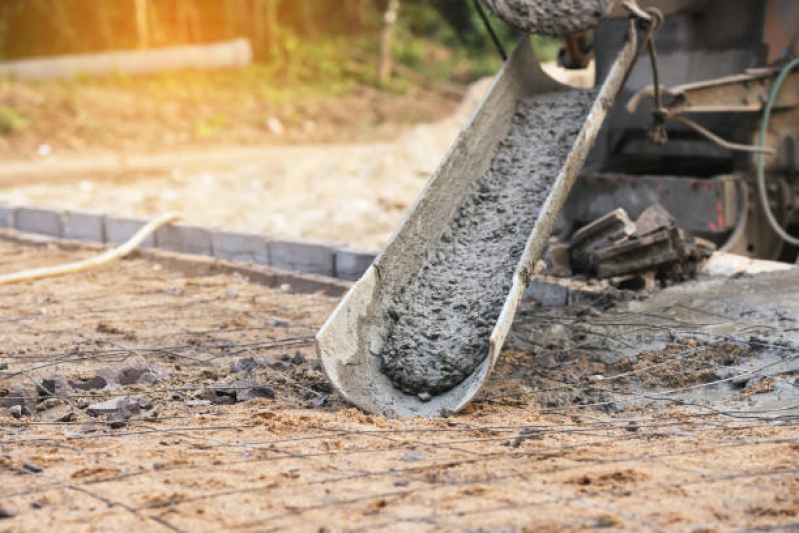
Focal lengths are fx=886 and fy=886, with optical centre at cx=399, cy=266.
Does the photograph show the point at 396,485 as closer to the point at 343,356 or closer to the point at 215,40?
the point at 343,356

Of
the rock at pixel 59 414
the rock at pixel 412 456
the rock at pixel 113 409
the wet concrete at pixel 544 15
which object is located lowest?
the rock at pixel 59 414

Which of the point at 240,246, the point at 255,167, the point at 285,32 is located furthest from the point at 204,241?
the point at 285,32

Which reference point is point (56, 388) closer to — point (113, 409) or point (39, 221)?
point (113, 409)

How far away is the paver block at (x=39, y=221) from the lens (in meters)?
9.12

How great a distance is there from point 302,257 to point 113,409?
3.17 metres

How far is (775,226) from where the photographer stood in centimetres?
629

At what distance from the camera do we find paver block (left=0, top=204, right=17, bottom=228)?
379 inches

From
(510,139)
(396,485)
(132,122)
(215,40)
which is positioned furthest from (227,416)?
(215,40)

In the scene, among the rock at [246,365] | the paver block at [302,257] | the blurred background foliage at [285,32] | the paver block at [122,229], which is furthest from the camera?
the blurred background foliage at [285,32]

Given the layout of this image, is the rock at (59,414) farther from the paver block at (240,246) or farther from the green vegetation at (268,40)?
the green vegetation at (268,40)

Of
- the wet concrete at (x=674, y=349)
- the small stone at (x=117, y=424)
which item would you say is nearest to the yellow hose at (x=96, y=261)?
the small stone at (x=117, y=424)

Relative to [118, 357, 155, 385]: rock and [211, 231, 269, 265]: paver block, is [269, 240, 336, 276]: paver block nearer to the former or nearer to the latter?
[211, 231, 269, 265]: paver block

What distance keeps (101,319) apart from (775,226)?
4.72 meters

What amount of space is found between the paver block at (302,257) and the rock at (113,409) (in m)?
2.99
